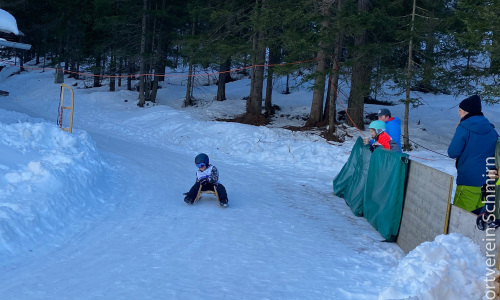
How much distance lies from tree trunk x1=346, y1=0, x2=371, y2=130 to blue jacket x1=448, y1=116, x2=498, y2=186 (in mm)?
12274

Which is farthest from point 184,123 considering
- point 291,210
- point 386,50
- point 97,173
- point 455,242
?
point 455,242

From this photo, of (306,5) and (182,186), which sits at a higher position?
(306,5)

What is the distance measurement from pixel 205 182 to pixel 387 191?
352 cm

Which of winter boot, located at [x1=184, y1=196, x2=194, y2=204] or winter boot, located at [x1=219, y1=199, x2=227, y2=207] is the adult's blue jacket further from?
winter boot, located at [x1=184, y1=196, x2=194, y2=204]

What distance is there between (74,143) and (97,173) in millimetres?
1961

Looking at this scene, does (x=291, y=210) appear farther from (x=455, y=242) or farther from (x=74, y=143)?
(x=74, y=143)

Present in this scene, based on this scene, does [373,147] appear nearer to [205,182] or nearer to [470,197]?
[470,197]

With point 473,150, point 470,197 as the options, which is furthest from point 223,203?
point 473,150

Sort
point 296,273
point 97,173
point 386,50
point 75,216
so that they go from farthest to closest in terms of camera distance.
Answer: point 386,50, point 97,173, point 75,216, point 296,273

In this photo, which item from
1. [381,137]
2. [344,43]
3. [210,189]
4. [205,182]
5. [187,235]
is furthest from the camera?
[344,43]

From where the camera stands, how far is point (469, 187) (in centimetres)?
563

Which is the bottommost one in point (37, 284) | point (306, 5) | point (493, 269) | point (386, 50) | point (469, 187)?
point (37, 284)

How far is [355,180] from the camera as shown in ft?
32.2

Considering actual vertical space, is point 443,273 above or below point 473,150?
below
